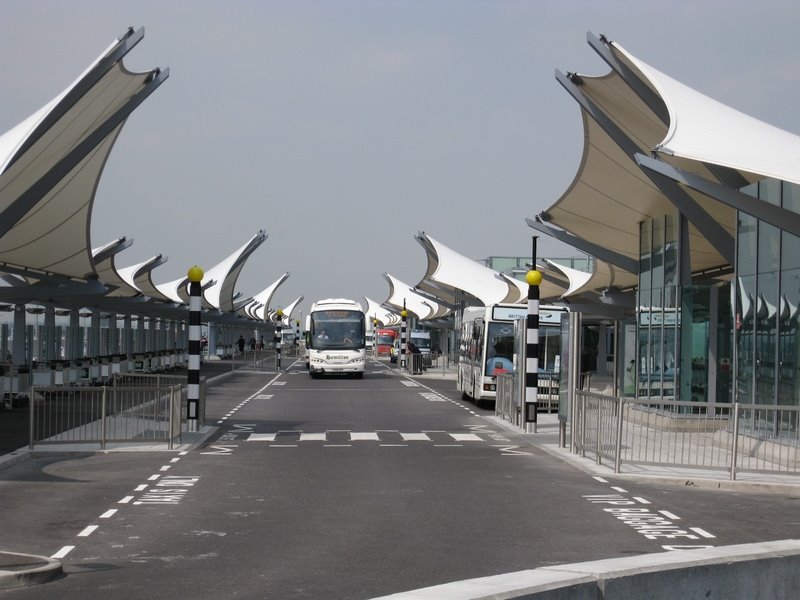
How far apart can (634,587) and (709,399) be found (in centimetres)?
2012

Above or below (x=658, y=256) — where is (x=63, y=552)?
below

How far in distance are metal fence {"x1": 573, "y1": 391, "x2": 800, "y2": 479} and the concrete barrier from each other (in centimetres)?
895

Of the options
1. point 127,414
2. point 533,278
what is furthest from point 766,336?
point 127,414

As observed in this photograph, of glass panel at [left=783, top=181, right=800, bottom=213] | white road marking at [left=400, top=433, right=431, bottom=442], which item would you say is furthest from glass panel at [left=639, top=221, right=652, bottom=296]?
glass panel at [left=783, top=181, right=800, bottom=213]

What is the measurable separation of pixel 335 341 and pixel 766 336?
38.5 meters

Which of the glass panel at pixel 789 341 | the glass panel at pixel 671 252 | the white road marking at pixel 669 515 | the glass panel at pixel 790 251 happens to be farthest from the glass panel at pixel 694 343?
the white road marking at pixel 669 515

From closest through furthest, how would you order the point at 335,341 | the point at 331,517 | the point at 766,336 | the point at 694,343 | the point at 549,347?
the point at 331,517 → the point at 766,336 → the point at 694,343 → the point at 549,347 → the point at 335,341

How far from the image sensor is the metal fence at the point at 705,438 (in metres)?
17.1

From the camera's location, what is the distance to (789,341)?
19.6 meters

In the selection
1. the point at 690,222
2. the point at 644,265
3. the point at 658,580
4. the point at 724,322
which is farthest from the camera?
the point at 644,265

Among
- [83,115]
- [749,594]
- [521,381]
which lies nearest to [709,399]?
[521,381]

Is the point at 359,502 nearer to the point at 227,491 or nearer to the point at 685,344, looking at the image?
the point at 227,491

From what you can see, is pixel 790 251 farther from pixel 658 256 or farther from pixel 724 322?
pixel 658 256

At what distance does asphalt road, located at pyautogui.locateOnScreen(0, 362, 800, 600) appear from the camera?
9.59 metres
